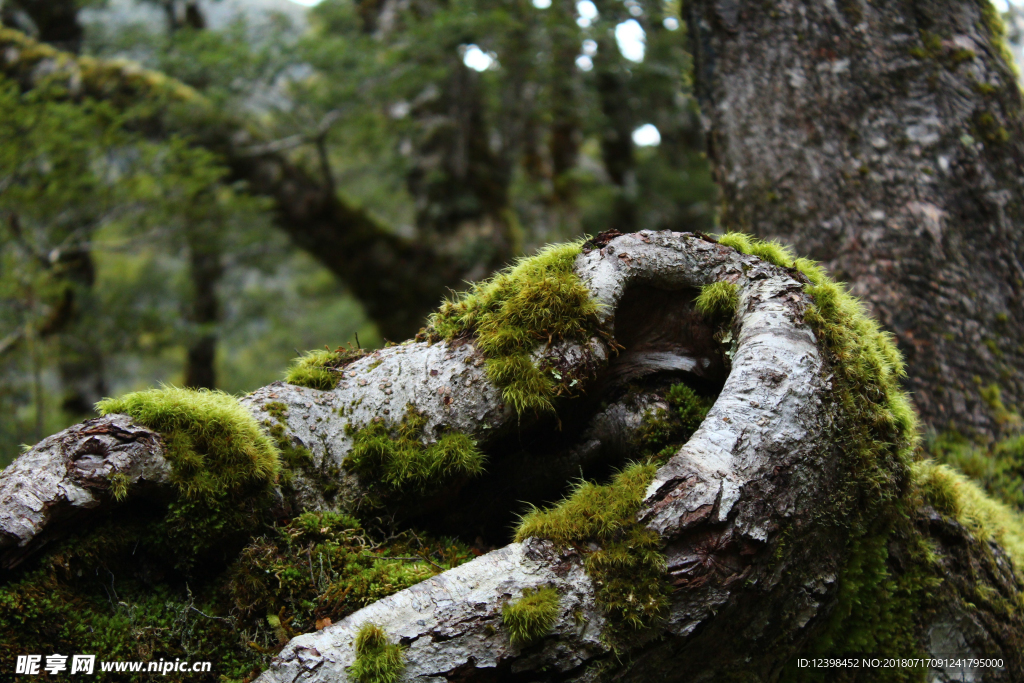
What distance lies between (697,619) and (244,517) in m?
1.94

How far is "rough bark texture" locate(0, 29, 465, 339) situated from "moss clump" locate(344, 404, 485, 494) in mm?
6351

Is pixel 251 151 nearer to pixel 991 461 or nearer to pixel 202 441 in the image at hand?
pixel 202 441

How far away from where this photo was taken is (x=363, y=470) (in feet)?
10.2

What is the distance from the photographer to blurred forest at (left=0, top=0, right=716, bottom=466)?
8205 mm

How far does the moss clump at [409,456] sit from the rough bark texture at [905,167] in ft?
10.8

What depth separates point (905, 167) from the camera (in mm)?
4637

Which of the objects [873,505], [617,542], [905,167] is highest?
[905,167]

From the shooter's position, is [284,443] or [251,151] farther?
[251,151]

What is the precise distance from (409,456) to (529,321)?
852 mm

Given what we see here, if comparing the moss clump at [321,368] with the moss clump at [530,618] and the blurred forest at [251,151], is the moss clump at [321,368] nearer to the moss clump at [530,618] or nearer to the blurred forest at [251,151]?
the moss clump at [530,618]

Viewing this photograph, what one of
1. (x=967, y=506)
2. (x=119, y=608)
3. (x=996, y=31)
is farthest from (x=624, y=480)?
(x=996, y=31)

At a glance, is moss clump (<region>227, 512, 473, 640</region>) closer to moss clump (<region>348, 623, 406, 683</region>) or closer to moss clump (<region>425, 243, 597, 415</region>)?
moss clump (<region>348, 623, 406, 683</region>)

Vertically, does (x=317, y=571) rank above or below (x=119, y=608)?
Result: above

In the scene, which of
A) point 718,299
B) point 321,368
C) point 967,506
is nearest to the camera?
point 718,299
